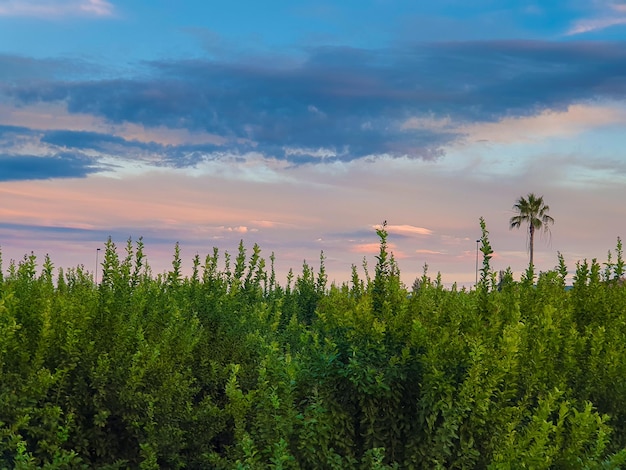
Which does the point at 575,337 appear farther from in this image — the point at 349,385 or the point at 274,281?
the point at 274,281

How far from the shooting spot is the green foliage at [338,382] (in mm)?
5543

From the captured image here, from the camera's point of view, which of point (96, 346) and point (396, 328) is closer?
point (396, 328)

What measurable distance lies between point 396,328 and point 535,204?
249 ft

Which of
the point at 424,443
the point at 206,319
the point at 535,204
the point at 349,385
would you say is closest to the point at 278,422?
the point at 349,385

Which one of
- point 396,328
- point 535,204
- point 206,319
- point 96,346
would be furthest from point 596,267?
point 535,204

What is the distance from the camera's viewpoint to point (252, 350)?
9852 millimetres

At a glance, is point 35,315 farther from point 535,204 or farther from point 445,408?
point 535,204

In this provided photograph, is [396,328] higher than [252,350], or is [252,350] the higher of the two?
[396,328]

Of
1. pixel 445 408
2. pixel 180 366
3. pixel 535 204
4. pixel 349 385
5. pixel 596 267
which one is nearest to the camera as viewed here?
pixel 445 408

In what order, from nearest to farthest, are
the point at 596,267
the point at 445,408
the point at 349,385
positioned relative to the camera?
1. the point at 445,408
2. the point at 349,385
3. the point at 596,267

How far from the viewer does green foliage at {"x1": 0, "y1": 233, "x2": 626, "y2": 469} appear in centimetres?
554

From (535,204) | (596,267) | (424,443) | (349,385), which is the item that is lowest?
(424,443)

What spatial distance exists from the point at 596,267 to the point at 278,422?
5930 mm

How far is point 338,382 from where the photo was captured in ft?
19.4
